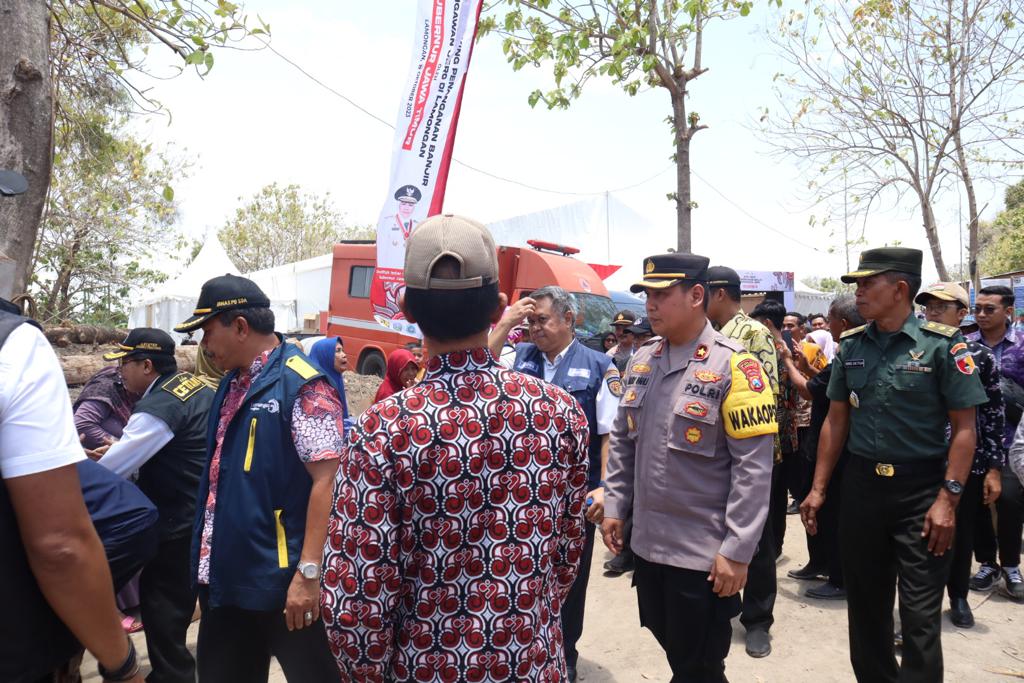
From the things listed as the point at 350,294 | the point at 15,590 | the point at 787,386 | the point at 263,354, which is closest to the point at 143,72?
the point at 263,354

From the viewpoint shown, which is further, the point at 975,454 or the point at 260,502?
the point at 975,454

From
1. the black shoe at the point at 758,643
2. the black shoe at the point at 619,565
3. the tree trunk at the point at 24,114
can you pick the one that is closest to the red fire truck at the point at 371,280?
the black shoe at the point at 619,565

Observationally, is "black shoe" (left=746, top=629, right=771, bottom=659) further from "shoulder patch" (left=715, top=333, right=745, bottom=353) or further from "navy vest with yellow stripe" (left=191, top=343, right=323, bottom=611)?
"navy vest with yellow stripe" (left=191, top=343, right=323, bottom=611)

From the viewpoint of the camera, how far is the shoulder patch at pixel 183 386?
334cm

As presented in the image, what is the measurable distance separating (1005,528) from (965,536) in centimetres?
123

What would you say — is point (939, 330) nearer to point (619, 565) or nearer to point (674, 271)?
point (674, 271)

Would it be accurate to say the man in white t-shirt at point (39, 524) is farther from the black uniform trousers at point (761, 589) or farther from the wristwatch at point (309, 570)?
the black uniform trousers at point (761, 589)

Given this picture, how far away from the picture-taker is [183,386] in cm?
339

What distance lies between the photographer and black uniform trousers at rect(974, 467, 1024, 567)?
5164 millimetres

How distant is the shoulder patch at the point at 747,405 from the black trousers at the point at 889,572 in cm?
87

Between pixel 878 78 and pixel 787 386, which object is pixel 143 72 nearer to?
pixel 787 386

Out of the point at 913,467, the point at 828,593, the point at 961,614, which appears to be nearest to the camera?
the point at 913,467

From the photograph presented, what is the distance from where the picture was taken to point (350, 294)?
14.2 meters

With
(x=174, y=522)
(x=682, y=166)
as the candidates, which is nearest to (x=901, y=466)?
(x=174, y=522)
